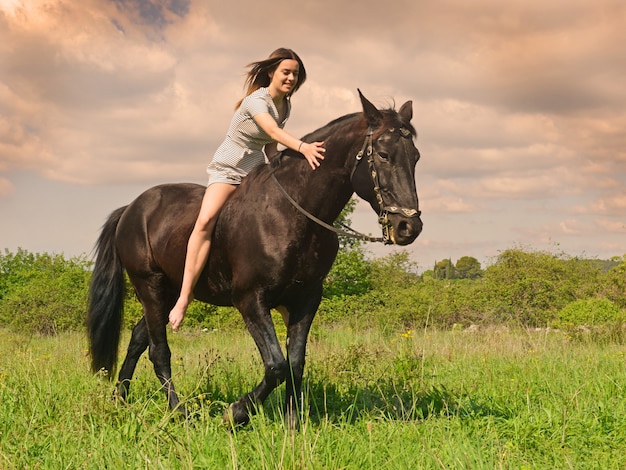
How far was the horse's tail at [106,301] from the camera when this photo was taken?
6395 mm

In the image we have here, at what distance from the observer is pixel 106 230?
21.9ft

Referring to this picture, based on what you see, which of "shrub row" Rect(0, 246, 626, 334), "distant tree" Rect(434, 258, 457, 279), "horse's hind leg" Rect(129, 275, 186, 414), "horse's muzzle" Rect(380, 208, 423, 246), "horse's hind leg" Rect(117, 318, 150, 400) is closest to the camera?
"horse's muzzle" Rect(380, 208, 423, 246)

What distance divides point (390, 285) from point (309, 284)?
13873 mm

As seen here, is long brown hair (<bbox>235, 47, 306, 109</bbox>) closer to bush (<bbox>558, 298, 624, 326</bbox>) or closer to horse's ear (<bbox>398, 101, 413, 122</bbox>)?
horse's ear (<bbox>398, 101, 413, 122</bbox>)

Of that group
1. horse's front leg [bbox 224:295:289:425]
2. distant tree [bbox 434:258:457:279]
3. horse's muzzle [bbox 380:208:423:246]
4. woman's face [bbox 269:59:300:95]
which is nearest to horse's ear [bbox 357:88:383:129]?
horse's muzzle [bbox 380:208:423:246]

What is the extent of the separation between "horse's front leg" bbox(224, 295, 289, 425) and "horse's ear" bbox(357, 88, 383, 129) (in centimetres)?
153

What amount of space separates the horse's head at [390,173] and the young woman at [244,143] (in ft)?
2.78

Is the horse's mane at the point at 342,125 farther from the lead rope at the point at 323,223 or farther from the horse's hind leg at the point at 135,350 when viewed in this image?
the horse's hind leg at the point at 135,350

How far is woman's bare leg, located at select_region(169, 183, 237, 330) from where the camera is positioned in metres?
4.89

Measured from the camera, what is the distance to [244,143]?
16.7 feet

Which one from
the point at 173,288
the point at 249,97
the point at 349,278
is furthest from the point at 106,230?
the point at 349,278

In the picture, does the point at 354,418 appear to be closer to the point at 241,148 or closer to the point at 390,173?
the point at 390,173

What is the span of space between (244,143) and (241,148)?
49mm

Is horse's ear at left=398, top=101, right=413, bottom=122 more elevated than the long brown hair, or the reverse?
the long brown hair
